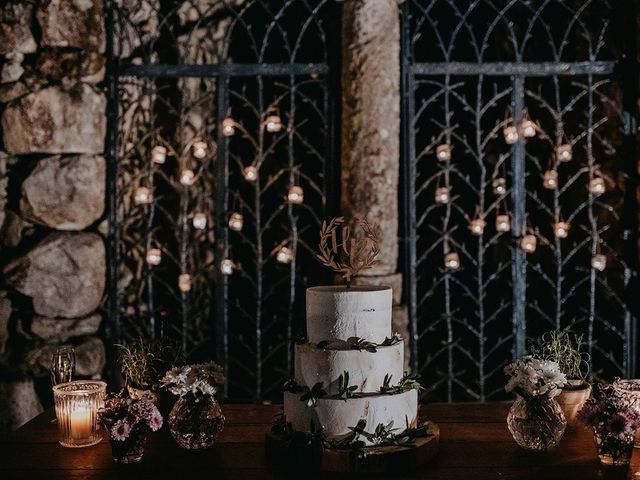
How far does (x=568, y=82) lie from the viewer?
16.8 ft

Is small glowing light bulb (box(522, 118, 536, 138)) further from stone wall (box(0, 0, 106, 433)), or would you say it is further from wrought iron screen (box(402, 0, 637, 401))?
stone wall (box(0, 0, 106, 433))

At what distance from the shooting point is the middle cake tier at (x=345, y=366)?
88.0 inches

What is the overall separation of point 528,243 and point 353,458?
2639 millimetres

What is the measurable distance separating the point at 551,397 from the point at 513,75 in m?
2.76

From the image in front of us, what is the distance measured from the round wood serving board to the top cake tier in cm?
39

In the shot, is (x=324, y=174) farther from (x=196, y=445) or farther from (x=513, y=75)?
(x=196, y=445)

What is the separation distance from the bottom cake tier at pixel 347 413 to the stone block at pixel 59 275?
2.33m

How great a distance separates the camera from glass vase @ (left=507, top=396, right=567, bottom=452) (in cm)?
230

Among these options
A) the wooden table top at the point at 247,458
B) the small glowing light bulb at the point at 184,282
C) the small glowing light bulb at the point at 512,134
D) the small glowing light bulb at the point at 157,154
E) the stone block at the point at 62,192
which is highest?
the small glowing light bulb at the point at 512,134

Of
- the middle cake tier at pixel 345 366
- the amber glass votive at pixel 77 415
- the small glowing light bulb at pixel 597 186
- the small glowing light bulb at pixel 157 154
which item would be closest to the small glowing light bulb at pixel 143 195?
the small glowing light bulb at pixel 157 154

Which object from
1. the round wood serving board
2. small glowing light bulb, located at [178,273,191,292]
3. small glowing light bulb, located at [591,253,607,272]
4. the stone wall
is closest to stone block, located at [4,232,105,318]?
the stone wall

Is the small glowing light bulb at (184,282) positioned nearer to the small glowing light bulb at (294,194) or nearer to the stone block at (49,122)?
the small glowing light bulb at (294,194)

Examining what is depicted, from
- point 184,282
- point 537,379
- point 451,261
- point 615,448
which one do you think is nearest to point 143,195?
point 184,282

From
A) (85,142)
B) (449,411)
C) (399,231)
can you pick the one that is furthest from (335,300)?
(85,142)
